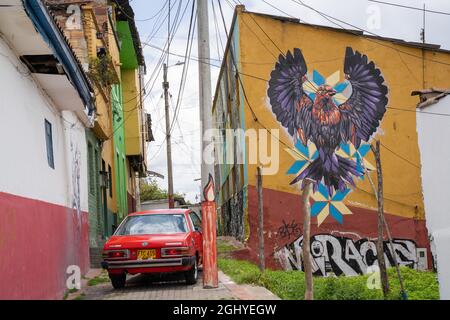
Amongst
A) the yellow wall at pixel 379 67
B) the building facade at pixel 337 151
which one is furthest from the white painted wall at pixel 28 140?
the yellow wall at pixel 379 67

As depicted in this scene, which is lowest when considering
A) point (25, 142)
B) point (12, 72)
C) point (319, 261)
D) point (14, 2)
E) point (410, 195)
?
point (319, 261)

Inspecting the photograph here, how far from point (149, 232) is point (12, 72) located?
4.62 m

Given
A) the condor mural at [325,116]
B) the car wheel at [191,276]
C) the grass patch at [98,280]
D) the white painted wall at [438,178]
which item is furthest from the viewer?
the condor mural at [325,116]

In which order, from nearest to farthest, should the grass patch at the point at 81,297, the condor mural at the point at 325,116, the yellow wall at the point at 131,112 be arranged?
the grass patch at the point at 81,297
the condor mural at the point at 325,116
the yellow wall at the point at 131,112

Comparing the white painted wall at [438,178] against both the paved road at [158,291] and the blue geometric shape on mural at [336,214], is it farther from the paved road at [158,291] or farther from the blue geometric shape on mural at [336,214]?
the blue geometric shape on mural at [336,214]

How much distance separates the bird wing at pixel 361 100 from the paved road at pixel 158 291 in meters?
9.34

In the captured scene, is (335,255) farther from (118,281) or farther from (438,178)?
(118,281)

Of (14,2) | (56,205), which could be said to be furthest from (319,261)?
(14,2)

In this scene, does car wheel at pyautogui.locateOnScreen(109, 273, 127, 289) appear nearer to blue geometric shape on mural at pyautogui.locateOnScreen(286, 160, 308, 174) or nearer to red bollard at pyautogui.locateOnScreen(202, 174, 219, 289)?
red bollard at pyautogui.locateOnScreen(202, 174, 219, 289)

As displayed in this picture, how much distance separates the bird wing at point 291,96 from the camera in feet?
67.0

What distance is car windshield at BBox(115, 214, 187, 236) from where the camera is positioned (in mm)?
12297

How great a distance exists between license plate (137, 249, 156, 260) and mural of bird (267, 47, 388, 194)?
9.59m

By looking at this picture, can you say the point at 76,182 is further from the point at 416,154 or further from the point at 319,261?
the point at 416,154

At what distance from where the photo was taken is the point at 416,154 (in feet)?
68.4
